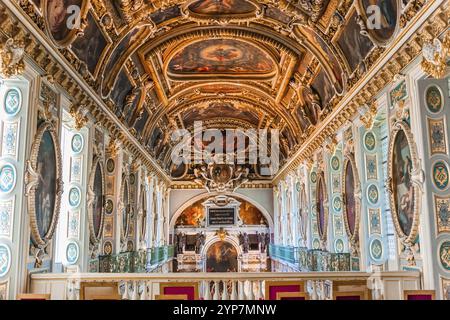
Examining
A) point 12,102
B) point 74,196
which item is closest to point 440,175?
point 12,102

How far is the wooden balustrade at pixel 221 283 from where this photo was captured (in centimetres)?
803

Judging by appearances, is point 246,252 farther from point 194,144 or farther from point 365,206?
point 365,206

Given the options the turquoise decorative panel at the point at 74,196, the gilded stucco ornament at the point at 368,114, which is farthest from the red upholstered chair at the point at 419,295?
the turquoise decorative panel at the point at 74,196

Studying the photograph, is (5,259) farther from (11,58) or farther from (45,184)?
(11,58)

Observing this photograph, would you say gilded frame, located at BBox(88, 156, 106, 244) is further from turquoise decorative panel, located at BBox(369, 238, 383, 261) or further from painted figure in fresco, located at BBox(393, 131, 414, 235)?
painted figure in fresco, located at BBox(393, 131, 414, 235)

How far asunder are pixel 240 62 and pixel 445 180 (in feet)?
38.0

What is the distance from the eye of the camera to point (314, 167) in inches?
705

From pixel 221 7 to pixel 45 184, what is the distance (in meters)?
7.78

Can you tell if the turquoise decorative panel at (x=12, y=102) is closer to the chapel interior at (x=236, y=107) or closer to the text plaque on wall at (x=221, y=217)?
the chapel interior at (x=236, y=107)

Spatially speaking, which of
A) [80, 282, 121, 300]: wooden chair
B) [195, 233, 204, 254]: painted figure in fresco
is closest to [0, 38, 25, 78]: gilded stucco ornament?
[80, 282, 121, 300]: wooden chair

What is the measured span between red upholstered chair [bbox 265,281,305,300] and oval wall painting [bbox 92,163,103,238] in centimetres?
631

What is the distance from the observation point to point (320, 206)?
16625 millimetres

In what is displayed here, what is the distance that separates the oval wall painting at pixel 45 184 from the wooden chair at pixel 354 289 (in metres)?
5.87
